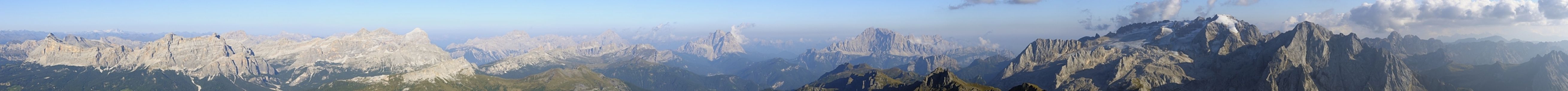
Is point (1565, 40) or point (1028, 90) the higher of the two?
point (1565, 40)
